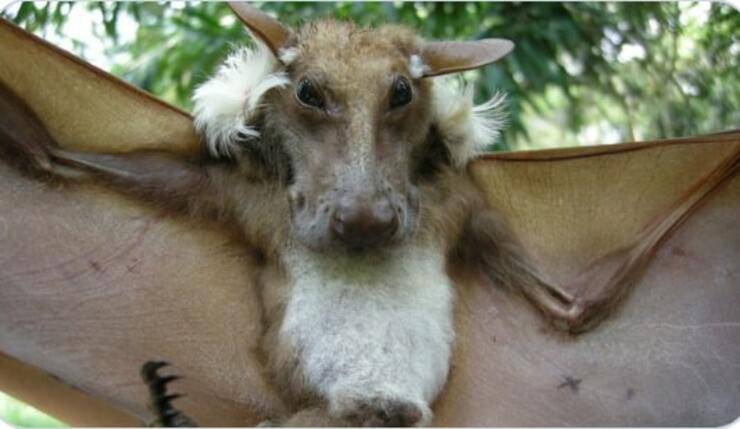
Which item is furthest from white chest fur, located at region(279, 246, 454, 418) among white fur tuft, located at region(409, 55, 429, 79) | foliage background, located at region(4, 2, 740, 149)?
foliage background, located at region(4, 2, 740, 149)

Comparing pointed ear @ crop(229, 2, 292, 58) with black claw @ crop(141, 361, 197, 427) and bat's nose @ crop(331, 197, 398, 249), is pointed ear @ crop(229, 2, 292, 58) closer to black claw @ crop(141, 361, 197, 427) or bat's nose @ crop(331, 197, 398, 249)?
bat's nose @ crop(331, 197, 398, 249)

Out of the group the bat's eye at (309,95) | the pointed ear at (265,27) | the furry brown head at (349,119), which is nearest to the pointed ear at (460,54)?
the furry brown head at (349,119)

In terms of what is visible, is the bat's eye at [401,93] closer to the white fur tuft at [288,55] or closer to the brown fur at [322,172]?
the brown fur at [322,172]

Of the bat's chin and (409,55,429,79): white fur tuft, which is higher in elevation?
(409,55,429,79): white fur tuft

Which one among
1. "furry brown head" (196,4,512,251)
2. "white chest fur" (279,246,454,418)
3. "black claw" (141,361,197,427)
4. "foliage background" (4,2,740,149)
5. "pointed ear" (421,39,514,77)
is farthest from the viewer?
"foliage background" (4,2,740,149)

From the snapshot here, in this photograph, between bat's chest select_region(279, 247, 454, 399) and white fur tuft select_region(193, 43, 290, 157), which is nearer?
bat's chest select_region(279, 247, 454, 399)

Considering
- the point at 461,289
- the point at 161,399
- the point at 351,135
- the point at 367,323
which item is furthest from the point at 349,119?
the point at 161,399

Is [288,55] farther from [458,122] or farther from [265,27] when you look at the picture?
[458,122]

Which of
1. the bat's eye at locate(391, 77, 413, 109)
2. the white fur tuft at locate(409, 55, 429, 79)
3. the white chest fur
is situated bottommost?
the white chest fur
